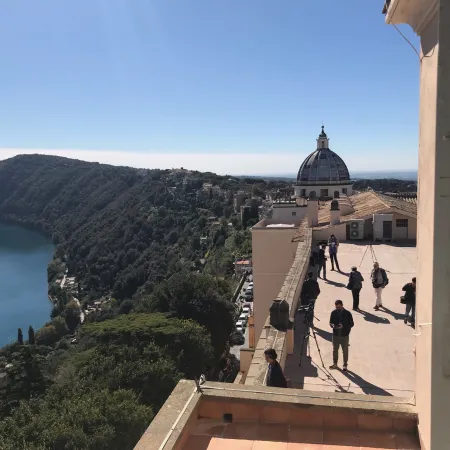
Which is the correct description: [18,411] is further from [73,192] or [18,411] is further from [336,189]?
[73,192]

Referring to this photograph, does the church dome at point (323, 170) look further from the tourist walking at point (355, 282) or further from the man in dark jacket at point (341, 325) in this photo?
the man in dark jacket at point (341, 325)

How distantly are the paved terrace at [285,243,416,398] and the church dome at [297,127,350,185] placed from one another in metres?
27.6

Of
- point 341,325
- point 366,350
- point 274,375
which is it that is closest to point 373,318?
point 366,350

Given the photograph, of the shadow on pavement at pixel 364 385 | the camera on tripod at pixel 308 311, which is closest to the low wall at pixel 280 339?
the camera on tripod at pixel 308 311

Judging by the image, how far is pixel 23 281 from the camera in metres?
116

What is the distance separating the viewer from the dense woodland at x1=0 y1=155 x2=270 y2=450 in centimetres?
1706

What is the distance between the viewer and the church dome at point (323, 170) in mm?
38594

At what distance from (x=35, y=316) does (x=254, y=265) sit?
85.6 m

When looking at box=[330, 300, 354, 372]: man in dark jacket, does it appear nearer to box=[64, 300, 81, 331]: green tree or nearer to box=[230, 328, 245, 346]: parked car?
box=[230, 328, 245, 346]: parked car

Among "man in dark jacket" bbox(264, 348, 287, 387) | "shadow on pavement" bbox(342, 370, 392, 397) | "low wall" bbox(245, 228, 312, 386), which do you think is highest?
"man in dark jacket" bbox(264, 348, 287, 387)

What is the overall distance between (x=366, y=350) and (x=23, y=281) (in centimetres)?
12152

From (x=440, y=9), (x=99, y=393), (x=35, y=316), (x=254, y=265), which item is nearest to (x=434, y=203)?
(x=440, y=9)

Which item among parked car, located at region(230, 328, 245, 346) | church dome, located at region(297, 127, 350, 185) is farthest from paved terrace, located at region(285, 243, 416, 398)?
parked car, located at region(230, 328, 245, 346)

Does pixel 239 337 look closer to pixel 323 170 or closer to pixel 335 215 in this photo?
pixel 323 170
